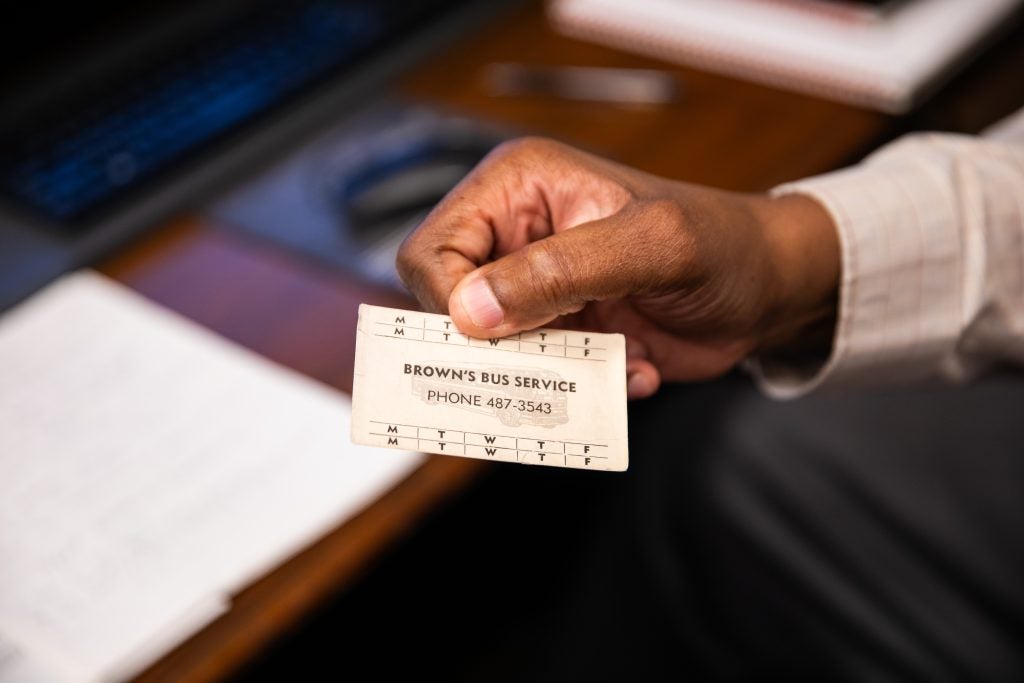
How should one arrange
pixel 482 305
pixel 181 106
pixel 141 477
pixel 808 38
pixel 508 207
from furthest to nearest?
pixel 808 38, pixel 181 106, pixel 141 477, pixel 508 207, pixel 482 305

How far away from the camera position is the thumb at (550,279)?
55 cm

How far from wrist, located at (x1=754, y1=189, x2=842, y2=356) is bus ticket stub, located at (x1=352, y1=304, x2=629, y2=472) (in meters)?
0.21

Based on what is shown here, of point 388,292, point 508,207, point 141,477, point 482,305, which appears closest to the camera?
point 482,305

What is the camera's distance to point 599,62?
3.89 feet

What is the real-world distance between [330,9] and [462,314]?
78cm

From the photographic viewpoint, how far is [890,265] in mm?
761

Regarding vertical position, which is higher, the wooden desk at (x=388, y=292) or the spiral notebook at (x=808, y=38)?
the spiral notebook at (x=808, y=38)

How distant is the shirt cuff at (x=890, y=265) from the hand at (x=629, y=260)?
0.02m

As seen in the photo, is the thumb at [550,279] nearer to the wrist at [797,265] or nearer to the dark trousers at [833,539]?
the wrist at [797,265]

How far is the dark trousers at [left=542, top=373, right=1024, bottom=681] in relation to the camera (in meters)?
0.89

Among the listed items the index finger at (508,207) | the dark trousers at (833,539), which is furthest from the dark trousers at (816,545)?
the index finger at (508,207)

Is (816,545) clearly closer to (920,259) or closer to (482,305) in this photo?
(920,259)

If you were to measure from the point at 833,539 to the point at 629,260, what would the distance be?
0.48 meters

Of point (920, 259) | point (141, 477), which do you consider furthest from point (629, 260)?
point (141, 477)
